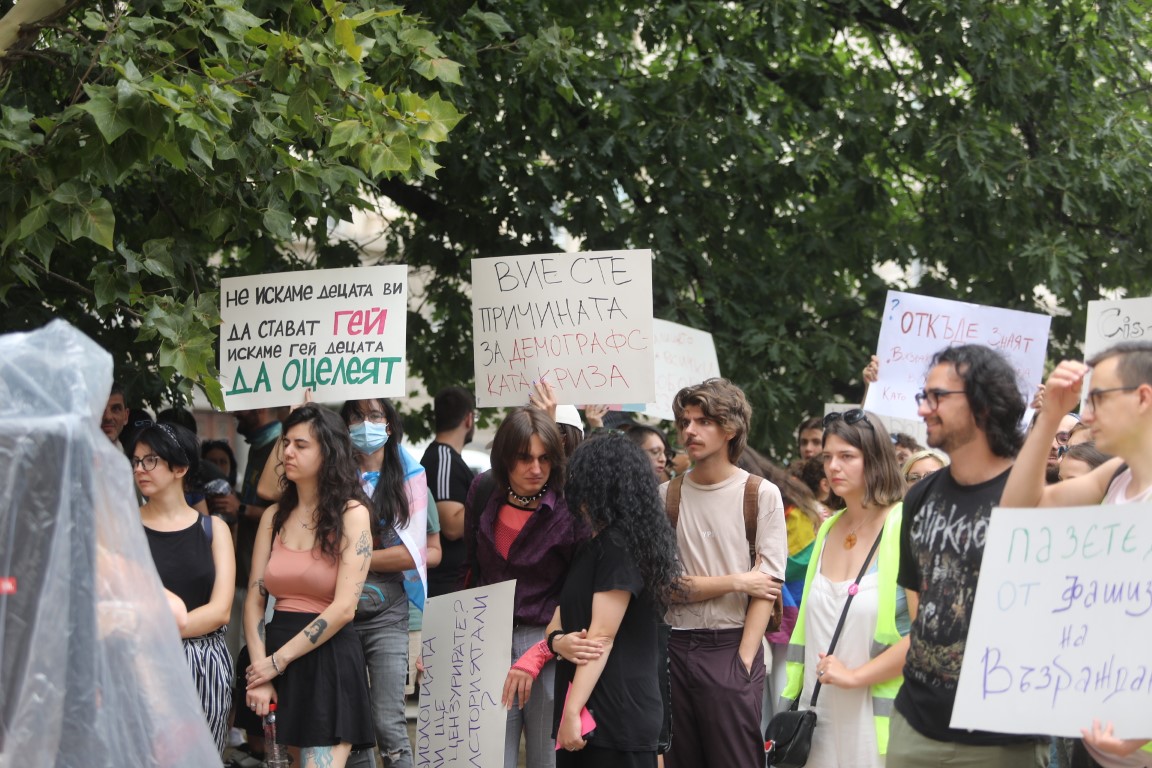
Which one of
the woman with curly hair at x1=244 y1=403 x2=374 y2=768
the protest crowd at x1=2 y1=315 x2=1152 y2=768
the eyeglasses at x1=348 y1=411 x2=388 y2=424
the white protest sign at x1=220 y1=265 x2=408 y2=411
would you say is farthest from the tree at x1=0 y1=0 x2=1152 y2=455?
the woman with curly hair at x1=244 y1=403 x2=374 y2=768

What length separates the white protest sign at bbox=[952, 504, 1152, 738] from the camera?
10.2ft

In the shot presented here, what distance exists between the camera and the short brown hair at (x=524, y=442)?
5621 mm

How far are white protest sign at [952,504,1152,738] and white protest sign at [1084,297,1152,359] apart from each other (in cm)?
371

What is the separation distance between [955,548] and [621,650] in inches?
59.2

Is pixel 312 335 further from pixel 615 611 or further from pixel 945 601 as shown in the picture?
pixel 945 601

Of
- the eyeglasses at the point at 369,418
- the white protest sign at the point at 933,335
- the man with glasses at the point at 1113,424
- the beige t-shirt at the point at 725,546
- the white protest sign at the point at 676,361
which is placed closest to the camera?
the man with glasses at the point at 1113,424

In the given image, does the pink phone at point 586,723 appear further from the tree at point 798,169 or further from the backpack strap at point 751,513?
the tree at point 798,169

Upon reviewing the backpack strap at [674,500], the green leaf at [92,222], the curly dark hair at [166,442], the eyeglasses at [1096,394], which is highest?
the green leaf at [92,222]

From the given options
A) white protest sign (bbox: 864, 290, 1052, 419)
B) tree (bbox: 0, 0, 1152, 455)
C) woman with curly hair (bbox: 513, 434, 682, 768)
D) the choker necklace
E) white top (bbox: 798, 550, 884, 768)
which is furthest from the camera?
tree (bbox: 0, 0, 1152, 455)

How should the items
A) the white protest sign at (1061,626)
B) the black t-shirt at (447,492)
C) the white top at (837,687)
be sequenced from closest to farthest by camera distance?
the white protest sign at (1061,626), the white top at (837,687), the black t-shirt at (447,492)

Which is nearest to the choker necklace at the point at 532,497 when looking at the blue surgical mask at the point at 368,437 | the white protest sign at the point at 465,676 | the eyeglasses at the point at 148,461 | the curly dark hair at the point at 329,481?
the white protest sign at the point at 465,676

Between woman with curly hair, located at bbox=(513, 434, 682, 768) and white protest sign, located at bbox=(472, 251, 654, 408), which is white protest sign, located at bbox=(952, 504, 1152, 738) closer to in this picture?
woman with curly hair, located at bbox=(513, 434, 682, 768)

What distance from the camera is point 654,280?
9.26 metres

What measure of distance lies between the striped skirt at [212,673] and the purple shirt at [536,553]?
1079 mm
